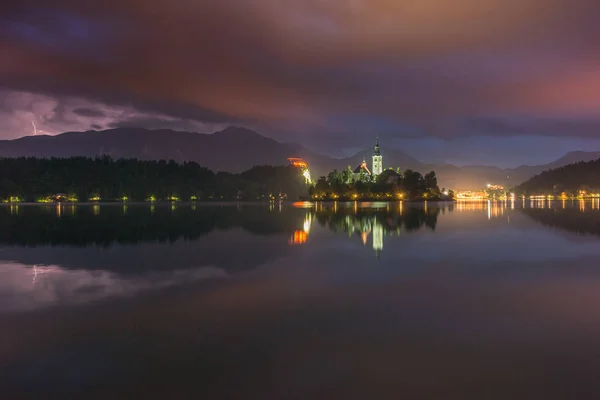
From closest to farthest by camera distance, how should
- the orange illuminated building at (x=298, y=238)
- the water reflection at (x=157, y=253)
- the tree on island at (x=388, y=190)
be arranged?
the water reflection at (x=157, y=253), the orange illuminated building at (x=298, y=238), the tree on island at (x=388, y=190)

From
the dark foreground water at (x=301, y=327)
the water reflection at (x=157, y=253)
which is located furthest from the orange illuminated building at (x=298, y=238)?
the dark foreground water at (x=301, y=327)

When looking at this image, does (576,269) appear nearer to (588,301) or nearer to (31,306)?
(588,301)

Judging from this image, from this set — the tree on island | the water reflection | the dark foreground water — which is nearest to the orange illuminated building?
Result: the water reflection

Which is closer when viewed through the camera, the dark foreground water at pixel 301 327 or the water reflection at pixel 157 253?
the dark foreground water at pixel 301 327

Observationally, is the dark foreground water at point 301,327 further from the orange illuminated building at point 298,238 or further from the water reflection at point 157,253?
the orange illuminated building at point 298,238

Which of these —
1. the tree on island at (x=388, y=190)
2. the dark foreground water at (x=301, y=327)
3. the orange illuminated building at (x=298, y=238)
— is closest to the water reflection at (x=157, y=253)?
the orange illuminated building at (x=298, y=238)

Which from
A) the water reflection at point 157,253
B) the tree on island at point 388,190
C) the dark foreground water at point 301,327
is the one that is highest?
the tree on island at point 388,190

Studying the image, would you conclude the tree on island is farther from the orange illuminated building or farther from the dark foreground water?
the dark foreground water

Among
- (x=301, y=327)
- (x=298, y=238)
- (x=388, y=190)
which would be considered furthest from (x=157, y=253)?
(x=388, y=190)

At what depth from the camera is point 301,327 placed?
11.9m

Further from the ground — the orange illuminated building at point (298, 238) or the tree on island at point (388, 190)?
the tree on island at point (388, 190)

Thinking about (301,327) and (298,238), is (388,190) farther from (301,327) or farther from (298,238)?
(301,327)

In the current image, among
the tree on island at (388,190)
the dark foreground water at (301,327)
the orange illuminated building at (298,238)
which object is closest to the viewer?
the dark foreground water at (301,327)

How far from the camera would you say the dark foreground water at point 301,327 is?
8.57m
